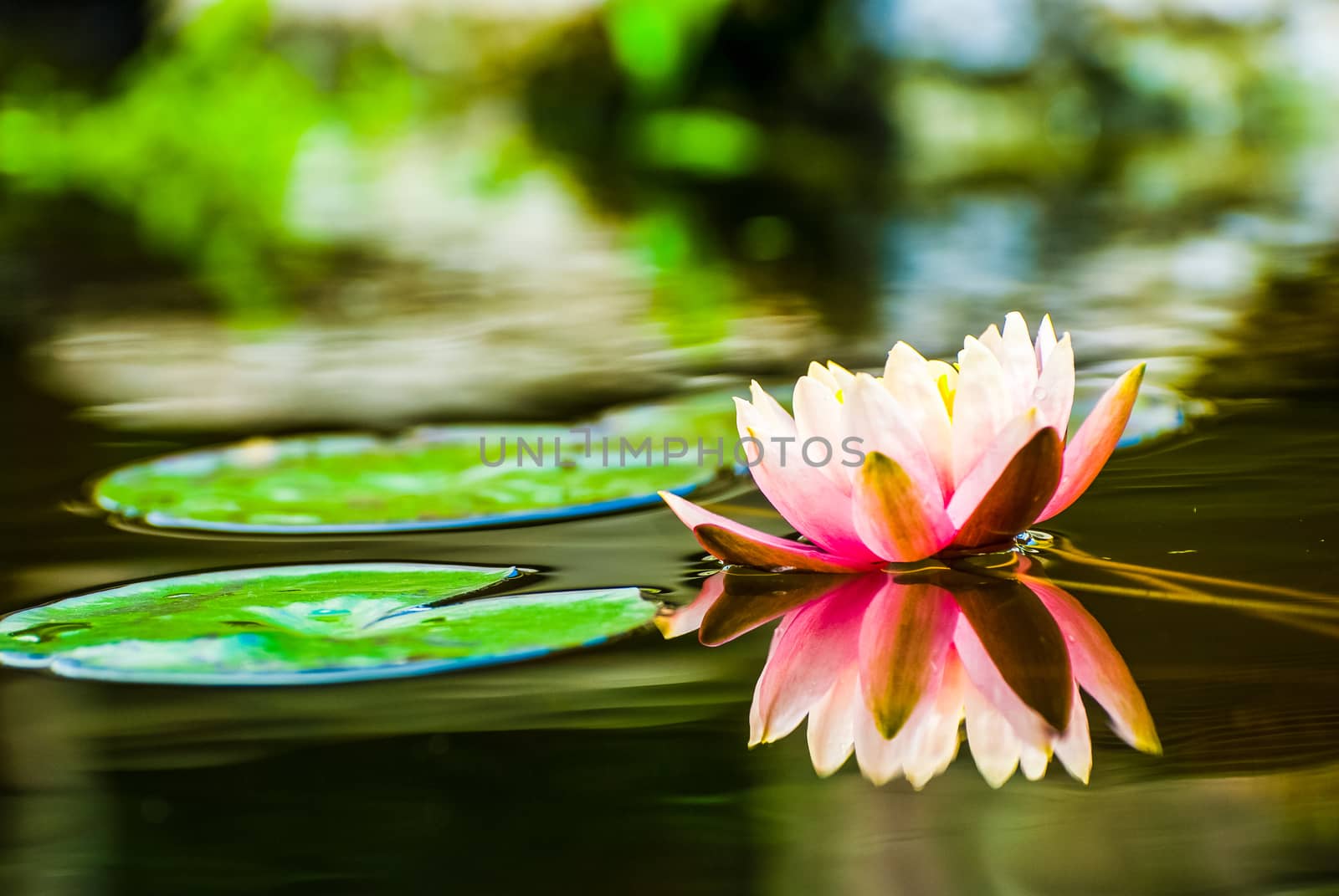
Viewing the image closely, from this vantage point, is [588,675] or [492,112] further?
[492,112]

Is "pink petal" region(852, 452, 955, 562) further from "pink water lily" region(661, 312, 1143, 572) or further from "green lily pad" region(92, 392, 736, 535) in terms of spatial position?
"green lily pad" region(92, 392, 736, 535)

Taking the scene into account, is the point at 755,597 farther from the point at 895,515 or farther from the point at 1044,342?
the point at 1044,342

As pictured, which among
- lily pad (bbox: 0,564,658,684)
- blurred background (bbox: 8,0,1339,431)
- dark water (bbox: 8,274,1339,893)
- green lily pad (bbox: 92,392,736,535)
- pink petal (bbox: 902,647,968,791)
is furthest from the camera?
blurred background (bbox: 8,0,1339,431)

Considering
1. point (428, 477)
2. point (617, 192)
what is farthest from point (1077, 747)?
point (617, 192)

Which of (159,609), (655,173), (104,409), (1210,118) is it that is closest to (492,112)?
(655,173)

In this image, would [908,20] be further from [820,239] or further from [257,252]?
[257,252]

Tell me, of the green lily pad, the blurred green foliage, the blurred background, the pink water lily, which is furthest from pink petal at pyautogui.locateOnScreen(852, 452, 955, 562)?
the blurred green foliage

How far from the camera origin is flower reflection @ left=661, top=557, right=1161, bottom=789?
29.5 inches

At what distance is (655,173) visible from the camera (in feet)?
19.8

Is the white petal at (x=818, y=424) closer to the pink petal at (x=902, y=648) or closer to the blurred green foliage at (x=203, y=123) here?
the pink petal at (x=902, y=648)

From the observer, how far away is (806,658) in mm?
882

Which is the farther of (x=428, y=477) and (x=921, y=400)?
(x=428, y=477)

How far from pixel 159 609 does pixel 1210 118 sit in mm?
6831

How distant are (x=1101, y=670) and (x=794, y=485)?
0.24 m
